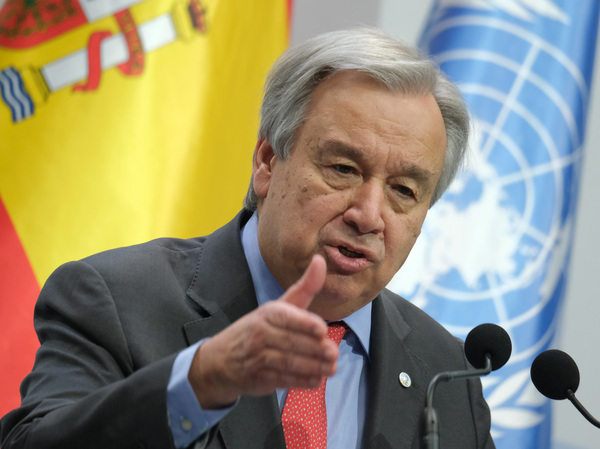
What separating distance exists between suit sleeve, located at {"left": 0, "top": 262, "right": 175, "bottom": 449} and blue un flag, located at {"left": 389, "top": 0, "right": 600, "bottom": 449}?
1.86 metres

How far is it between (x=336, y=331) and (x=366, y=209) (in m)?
0.37

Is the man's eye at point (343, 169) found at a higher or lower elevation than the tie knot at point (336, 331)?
higher

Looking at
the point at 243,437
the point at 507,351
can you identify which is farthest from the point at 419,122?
the point at 243,437

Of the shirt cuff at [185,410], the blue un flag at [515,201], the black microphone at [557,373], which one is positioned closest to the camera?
the shirt cuff at [185,410]

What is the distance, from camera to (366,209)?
1.87 meters

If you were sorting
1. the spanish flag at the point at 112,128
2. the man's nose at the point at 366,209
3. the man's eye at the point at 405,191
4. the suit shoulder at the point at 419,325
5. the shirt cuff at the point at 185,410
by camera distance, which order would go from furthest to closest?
the spanish flag at the point at 112,128 → the suit shoulder at the point at 419,325 → the man's eye at the point at 405,191 → the man's nose at the point at 366,209 → the shirt cuff at the point at 185,410

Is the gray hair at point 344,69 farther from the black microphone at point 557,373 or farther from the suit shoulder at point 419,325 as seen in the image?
the black microphone at point 557,373

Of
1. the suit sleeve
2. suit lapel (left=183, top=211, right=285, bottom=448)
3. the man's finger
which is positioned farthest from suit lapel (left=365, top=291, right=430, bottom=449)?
the man's finger

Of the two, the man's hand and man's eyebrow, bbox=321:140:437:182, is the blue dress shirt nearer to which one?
man's eyebrow, bbox=321:140:437:182

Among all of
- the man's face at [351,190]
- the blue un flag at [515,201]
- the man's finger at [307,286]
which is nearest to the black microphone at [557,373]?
the man's face at [351,190]

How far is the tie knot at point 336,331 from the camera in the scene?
2.04 meters

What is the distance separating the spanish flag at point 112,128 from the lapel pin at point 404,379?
135 cm

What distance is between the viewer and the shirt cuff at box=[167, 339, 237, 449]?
1340 mm

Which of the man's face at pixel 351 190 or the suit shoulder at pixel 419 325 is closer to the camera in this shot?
the man's face at pixel 351 190
